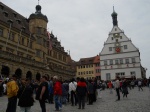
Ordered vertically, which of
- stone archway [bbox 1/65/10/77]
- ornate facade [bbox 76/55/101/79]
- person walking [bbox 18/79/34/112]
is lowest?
person walking [bbox 18/79/34/112]

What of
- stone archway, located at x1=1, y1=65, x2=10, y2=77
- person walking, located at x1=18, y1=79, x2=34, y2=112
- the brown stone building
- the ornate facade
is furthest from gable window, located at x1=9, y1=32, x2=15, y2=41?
the ornate facade

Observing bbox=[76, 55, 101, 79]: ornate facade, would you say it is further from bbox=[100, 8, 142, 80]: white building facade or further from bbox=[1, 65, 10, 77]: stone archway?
bbox=[1, 65, 10, 77]: stone archway

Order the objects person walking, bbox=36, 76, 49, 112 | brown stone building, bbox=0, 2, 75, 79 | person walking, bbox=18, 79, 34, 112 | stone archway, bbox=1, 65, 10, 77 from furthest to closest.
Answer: brown stone building, bbox=0, 2, 75, 79 < stone archway, bbox=1, 65, 10, 77 < person walking, bbox=36, 76, 49, 112 < person walking, bbox=18, 79, 34, 112

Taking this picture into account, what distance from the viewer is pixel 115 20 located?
60.3 m

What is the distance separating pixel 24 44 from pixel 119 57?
2774 centimetres

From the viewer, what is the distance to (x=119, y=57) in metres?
54.3

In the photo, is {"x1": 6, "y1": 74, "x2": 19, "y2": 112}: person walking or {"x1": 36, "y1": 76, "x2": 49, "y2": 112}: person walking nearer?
{"x1": 6, "y1": 74, "x2": 19, "y2": 112}: person walking

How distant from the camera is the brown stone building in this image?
32406mm

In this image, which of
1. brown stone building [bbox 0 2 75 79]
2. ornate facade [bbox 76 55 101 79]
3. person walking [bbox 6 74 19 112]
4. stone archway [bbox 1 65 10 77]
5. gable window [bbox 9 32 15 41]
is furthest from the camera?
ornate facade [bbox 76 55 101 79]

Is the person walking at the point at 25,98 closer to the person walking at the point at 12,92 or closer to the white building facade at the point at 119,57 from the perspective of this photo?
the person walking at the point at 12,92

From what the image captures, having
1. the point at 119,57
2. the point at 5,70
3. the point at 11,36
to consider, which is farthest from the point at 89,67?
the point at 5,70

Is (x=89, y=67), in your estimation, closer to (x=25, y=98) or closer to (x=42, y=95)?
(x=42, y=95)

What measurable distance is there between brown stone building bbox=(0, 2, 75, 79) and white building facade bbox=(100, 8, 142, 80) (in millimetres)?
12579

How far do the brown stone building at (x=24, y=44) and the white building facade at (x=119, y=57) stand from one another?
41.3ft
